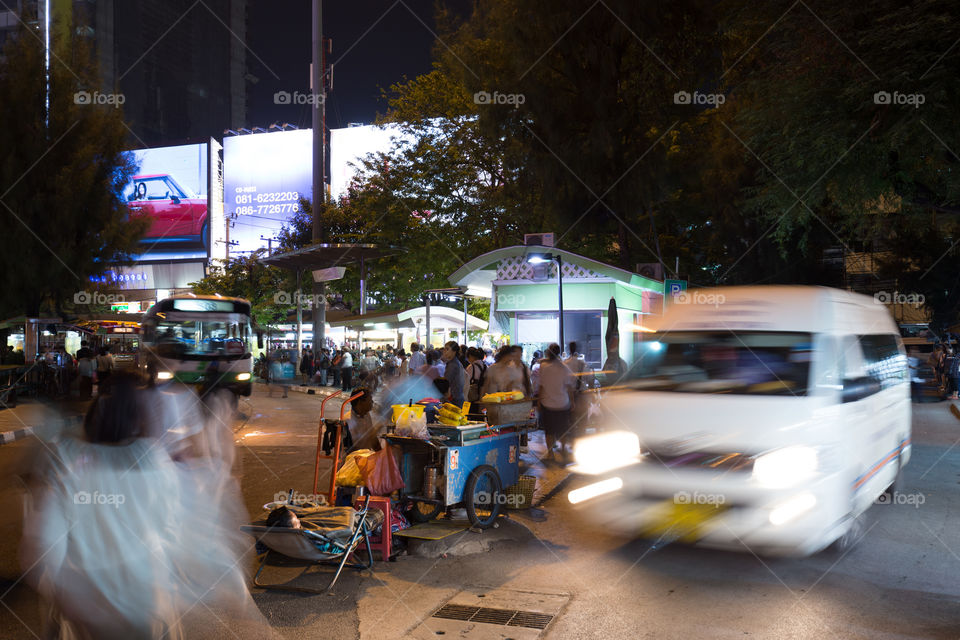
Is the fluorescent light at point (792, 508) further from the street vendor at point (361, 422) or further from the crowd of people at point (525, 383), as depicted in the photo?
the crowd of people at point (525, 383)

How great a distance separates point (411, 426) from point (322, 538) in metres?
1.42

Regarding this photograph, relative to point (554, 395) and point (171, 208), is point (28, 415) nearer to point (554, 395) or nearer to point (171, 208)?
point (554, 395)

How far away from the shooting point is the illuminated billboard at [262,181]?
57.1 m

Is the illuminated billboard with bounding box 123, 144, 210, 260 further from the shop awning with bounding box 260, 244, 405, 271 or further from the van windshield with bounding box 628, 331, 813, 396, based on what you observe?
the van windshield with bounding box 628, 331, 813, 396

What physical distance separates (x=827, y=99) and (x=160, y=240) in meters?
62.5

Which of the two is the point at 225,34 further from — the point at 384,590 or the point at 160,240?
the point at 384,590

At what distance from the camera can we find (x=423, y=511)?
679 centimetres

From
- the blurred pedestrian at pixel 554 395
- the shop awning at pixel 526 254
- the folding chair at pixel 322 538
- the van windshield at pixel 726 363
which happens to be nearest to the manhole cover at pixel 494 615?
the folding chair at pixel 322 538

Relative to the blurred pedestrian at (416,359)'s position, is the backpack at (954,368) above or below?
below

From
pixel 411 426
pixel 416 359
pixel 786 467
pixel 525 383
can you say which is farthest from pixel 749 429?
pixel 416 359

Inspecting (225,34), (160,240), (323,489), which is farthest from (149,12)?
(323,489)

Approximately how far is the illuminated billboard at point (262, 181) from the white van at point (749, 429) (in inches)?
2076

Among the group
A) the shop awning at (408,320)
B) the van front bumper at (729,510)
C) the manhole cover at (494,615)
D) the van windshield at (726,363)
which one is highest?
the shop awning at (408,320)

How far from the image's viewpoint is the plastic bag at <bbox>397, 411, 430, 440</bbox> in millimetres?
6477
